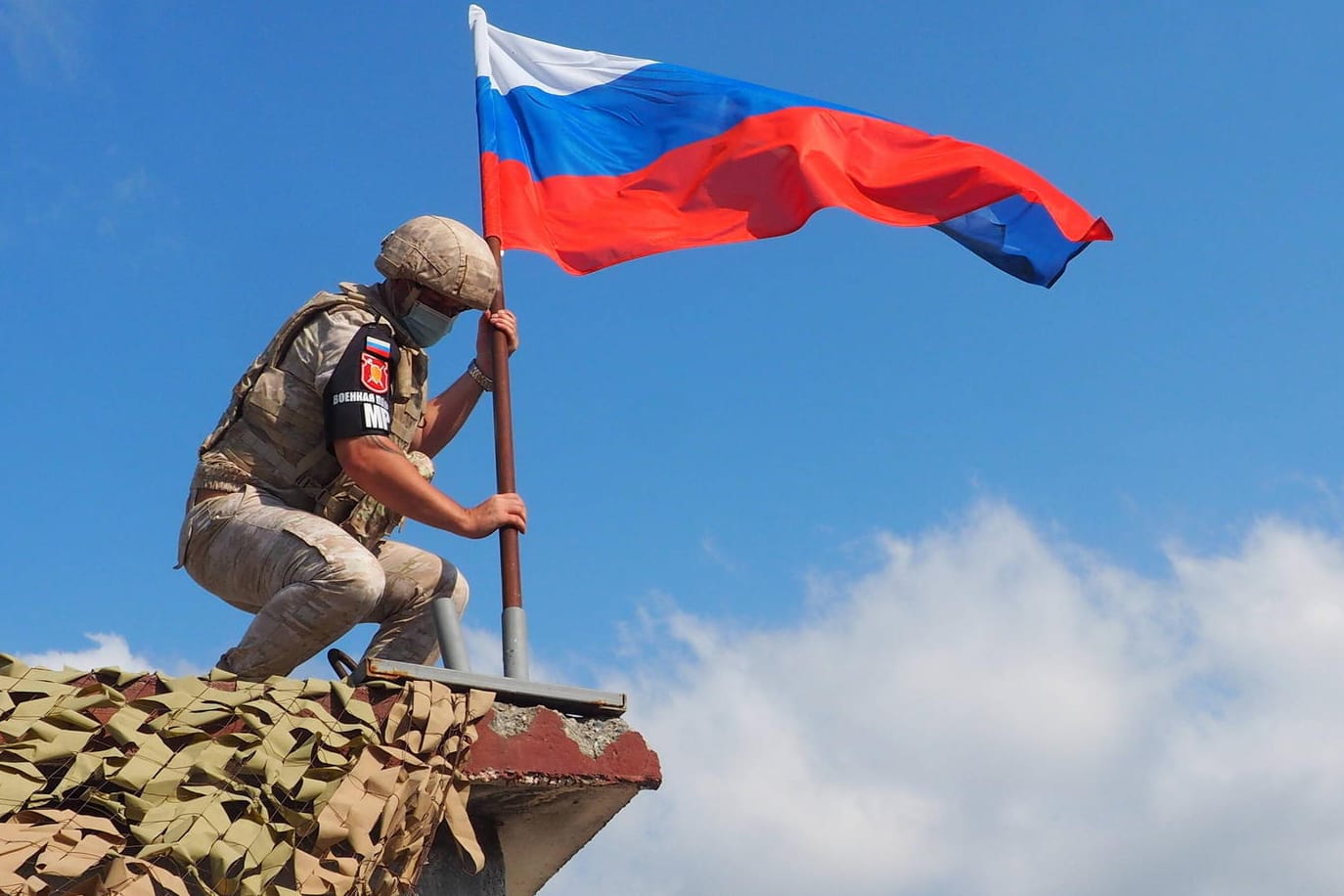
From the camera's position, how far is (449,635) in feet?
15.9

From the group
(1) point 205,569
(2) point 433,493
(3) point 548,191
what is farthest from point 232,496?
(3) point 548,191

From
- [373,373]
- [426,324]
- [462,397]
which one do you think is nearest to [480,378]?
[462,397]

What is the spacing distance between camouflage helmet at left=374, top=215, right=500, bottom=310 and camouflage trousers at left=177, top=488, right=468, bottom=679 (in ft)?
2.94

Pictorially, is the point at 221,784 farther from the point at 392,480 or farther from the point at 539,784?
the point at 392,480

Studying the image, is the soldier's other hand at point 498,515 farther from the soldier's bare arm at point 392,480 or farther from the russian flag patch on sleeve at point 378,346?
the russian flag patch on sleeve at point 378,346

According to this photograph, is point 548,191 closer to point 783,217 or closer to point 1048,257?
point 783,217

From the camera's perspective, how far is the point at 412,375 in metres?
5.25

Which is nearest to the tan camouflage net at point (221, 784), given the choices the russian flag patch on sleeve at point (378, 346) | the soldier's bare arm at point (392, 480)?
the soldier's bare arm at point (392, 480)

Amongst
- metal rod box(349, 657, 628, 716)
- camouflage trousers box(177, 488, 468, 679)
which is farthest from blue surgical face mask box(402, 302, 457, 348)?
metal rod box(349, 657, 628, 716)

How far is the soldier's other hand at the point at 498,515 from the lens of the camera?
195 inches

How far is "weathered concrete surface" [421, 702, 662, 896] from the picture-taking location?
427cm

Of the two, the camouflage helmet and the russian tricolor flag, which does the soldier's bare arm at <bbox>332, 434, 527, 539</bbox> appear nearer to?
the camouflage helmet

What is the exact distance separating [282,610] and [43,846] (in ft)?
4.26

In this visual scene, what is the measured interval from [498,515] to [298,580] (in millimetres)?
697
